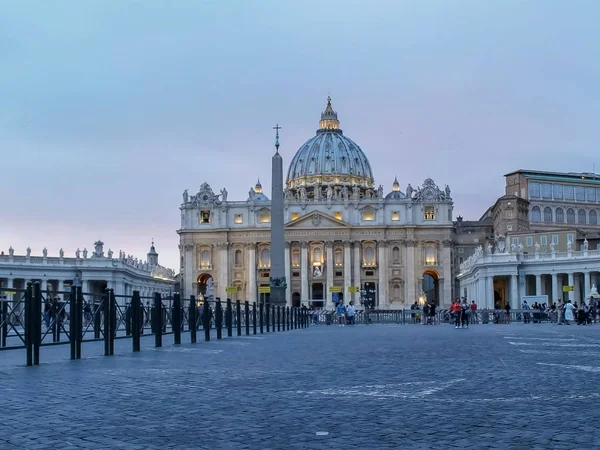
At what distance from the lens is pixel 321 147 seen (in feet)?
450

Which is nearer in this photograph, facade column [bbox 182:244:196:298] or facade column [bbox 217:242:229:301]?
facade column [bbox 217:242:229:301]

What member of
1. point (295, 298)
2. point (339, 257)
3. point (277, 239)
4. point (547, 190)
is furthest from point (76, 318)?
point (295, 298)

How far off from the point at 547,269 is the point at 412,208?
35413 millimetres

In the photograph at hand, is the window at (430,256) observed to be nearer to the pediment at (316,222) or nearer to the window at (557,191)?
the pediment at (316,222)

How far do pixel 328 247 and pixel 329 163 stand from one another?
3049 centimetres

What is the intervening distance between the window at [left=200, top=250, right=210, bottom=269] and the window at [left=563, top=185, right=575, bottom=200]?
145ft

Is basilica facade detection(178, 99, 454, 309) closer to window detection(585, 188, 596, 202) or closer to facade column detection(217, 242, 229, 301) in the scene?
facade column detection(217, 242, 229, 301)

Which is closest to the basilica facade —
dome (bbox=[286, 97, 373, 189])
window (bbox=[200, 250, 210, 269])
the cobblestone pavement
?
window (bbox=[200, 250, 210, 269])

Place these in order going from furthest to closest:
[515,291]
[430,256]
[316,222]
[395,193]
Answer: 1. [395,193]
2. [430,256]
3. [316,222]
4. [515,291]

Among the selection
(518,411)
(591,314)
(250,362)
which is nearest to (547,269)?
(591,314)

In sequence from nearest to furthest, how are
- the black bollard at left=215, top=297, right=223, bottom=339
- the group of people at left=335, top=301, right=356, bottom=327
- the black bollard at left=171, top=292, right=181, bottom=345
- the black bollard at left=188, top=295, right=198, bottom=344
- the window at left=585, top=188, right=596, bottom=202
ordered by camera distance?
1. the black bollard at left=171, top=292, right=181, bottom=345
2. the black bollard at left=188, top=295, right=198, bottom=344
3. the black bollard at left=215, top=297, right=223, bottom=339
4. the group of people at left=335, top=301, right=356, bottom=327
5. the window at left=585, top=188, right=596, bottom=202

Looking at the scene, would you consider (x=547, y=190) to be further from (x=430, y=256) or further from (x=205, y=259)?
(x=205, y=259)

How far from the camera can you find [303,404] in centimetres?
766

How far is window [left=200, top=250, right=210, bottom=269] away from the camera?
109 m
